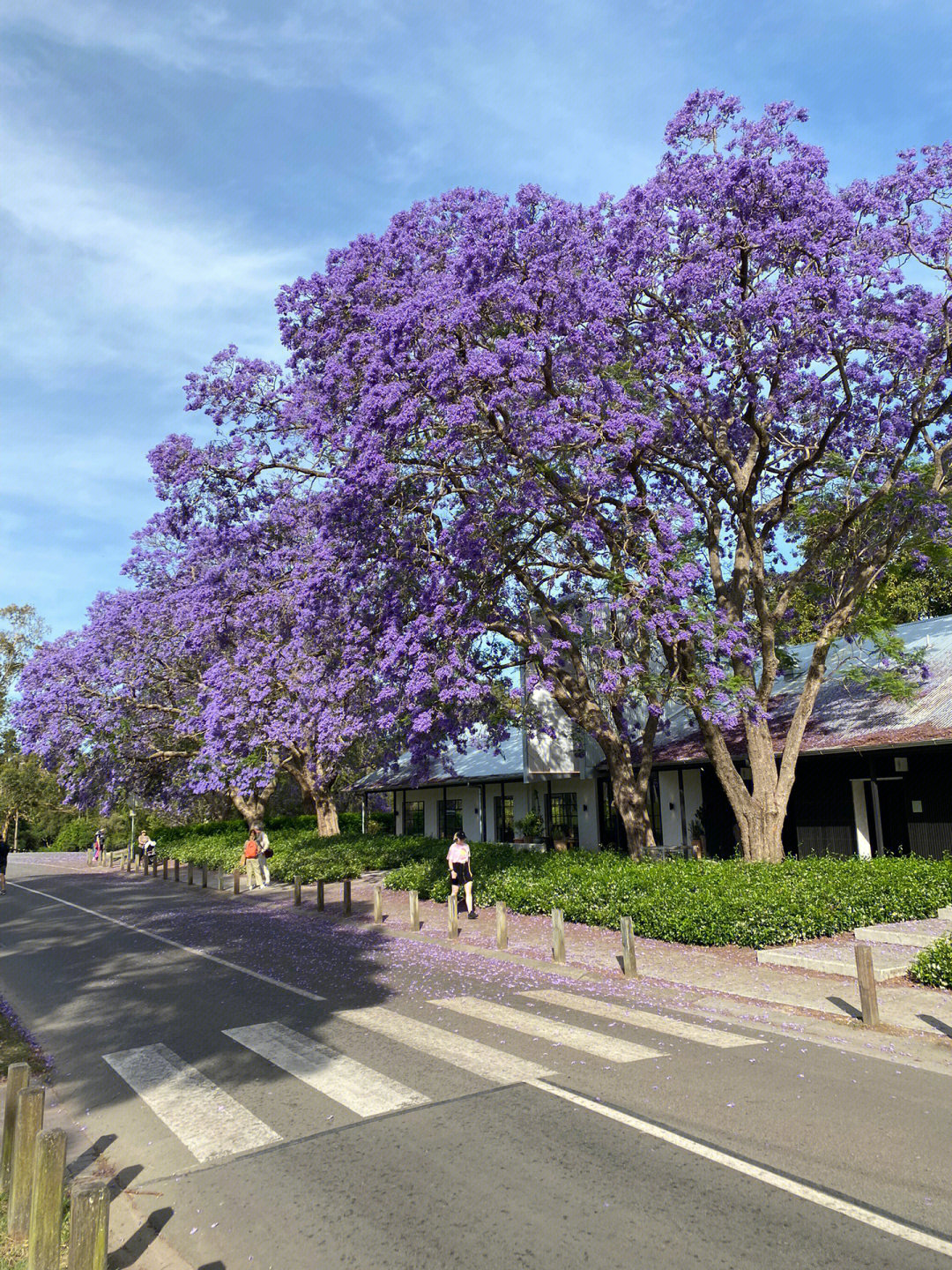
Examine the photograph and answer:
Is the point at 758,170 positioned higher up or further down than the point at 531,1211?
higher up

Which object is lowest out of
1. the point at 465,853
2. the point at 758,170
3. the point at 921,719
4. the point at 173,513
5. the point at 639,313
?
the point at 465,853

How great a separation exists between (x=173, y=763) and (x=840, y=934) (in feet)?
100

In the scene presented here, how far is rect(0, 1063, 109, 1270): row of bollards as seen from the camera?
4.09 meters

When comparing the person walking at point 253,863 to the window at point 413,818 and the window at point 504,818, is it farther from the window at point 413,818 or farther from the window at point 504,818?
the window at point 413,818

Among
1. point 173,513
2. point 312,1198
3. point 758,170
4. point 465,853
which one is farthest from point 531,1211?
point 173,513

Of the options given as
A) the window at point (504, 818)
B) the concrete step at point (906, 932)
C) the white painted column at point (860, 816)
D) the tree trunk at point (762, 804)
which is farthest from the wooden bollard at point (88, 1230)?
the window at point (504, 818)

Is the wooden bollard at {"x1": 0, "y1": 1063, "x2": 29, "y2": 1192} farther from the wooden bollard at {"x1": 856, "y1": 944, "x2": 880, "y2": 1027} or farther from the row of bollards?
the wooden bollard at {"x1": 856, "y1": 944, "x2": 880, "y2": 1027}

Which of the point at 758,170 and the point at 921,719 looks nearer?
the point at 758,170

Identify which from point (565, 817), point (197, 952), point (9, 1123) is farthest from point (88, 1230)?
point (565, 817)

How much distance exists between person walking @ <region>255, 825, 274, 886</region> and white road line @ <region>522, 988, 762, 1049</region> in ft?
57.2

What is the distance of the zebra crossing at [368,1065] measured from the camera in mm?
6859

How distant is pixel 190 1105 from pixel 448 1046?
2.59 metres

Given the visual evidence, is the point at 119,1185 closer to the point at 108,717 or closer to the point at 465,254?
the point at 465,254

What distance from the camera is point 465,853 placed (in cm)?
1830
